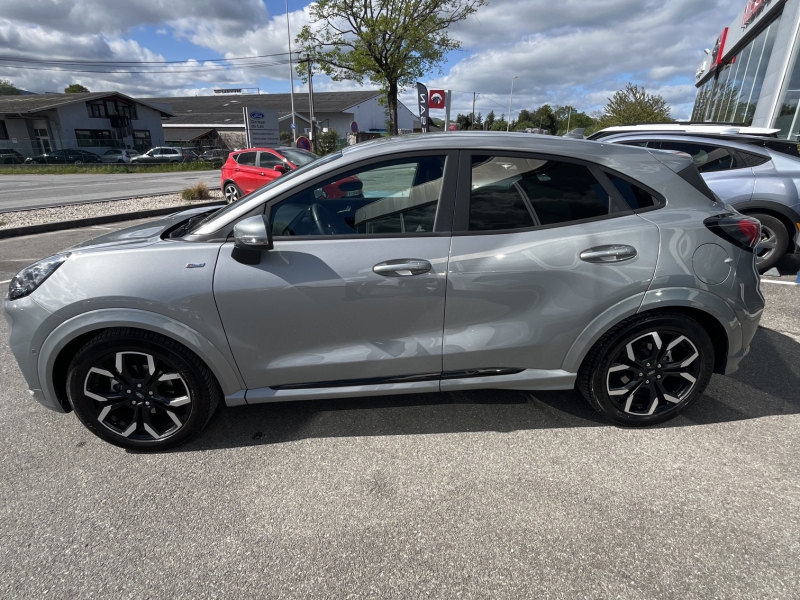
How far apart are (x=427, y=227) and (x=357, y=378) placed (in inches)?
36.7

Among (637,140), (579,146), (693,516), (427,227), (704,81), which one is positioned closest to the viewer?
(693,516)

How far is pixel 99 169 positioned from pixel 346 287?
124 feet

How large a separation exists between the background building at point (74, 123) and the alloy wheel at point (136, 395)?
45113mm

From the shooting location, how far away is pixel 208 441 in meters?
2.74

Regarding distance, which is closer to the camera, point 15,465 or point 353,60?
point 15,465

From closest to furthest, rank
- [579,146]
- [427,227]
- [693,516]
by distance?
[693,516] → [427,227] → [579,146]

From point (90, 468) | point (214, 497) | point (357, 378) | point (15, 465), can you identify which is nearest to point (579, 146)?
point (357, 378)

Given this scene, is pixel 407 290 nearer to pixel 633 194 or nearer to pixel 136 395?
pixel 633 194

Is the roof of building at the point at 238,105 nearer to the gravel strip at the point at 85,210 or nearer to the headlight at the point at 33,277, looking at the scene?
the gravel strip at the point at 85,210

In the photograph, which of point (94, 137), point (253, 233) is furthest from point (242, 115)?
point (253, 233)

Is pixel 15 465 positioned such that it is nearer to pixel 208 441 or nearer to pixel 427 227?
pixel 208 441

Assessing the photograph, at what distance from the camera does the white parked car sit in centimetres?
3816

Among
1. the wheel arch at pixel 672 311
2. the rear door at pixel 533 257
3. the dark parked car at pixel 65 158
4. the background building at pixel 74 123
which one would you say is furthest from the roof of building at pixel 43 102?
the wheel arch at pixel 672 311

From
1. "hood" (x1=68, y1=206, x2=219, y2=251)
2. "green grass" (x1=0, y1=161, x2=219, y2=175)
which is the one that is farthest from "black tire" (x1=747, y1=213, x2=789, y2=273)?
"green grass" (x1=0, y1=161, x2=219, y2=175)
